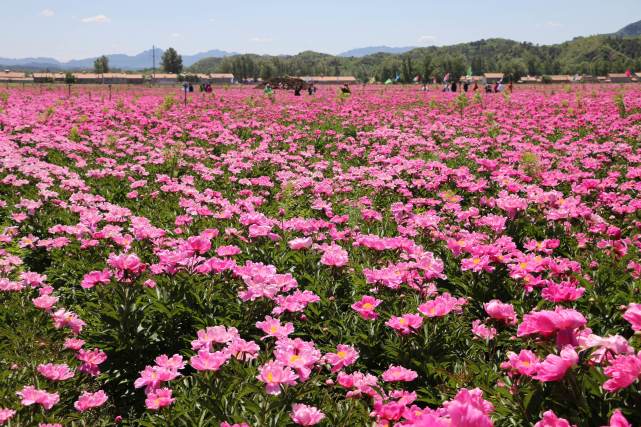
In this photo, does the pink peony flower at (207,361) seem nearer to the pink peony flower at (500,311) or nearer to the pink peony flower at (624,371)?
the pink peony flower at (500,311)

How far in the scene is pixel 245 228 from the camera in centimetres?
506

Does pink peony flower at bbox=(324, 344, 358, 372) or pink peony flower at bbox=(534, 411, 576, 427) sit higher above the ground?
pink peony flower at bbox=(534, 411, 576, 427)

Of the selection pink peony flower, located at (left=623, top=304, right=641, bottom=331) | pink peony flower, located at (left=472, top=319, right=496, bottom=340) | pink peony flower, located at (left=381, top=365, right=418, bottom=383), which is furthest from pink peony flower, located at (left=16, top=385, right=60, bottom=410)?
pink peony flower, located at (left=623, top=304, right=641, bottom=331)

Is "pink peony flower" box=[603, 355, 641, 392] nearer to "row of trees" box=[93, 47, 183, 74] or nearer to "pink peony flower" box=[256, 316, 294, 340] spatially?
"pink peony flower" box=[256, 316, 294, 340]

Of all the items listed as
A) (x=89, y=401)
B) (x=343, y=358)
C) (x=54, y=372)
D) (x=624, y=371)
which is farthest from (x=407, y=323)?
(x=54, y=372)

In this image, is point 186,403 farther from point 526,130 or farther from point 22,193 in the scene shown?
point 526,130

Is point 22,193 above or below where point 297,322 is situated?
above

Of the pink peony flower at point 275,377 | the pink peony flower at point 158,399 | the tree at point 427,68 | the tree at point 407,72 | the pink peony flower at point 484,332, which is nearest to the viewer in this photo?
the pink peony flower at point 275,377

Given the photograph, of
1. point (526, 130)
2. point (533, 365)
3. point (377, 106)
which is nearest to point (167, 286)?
point (533, 365)

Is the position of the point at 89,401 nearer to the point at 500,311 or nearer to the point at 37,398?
the point at 37,398

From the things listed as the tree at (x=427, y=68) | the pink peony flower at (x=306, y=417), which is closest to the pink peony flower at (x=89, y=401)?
the pink peony flower at (x=306, y=417)

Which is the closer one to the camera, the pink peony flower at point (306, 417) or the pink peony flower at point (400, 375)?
the pink peony flower at point (306, 417)

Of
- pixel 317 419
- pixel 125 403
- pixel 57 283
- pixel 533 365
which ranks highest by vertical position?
pixel 533 365

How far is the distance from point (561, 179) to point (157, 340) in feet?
19.4
